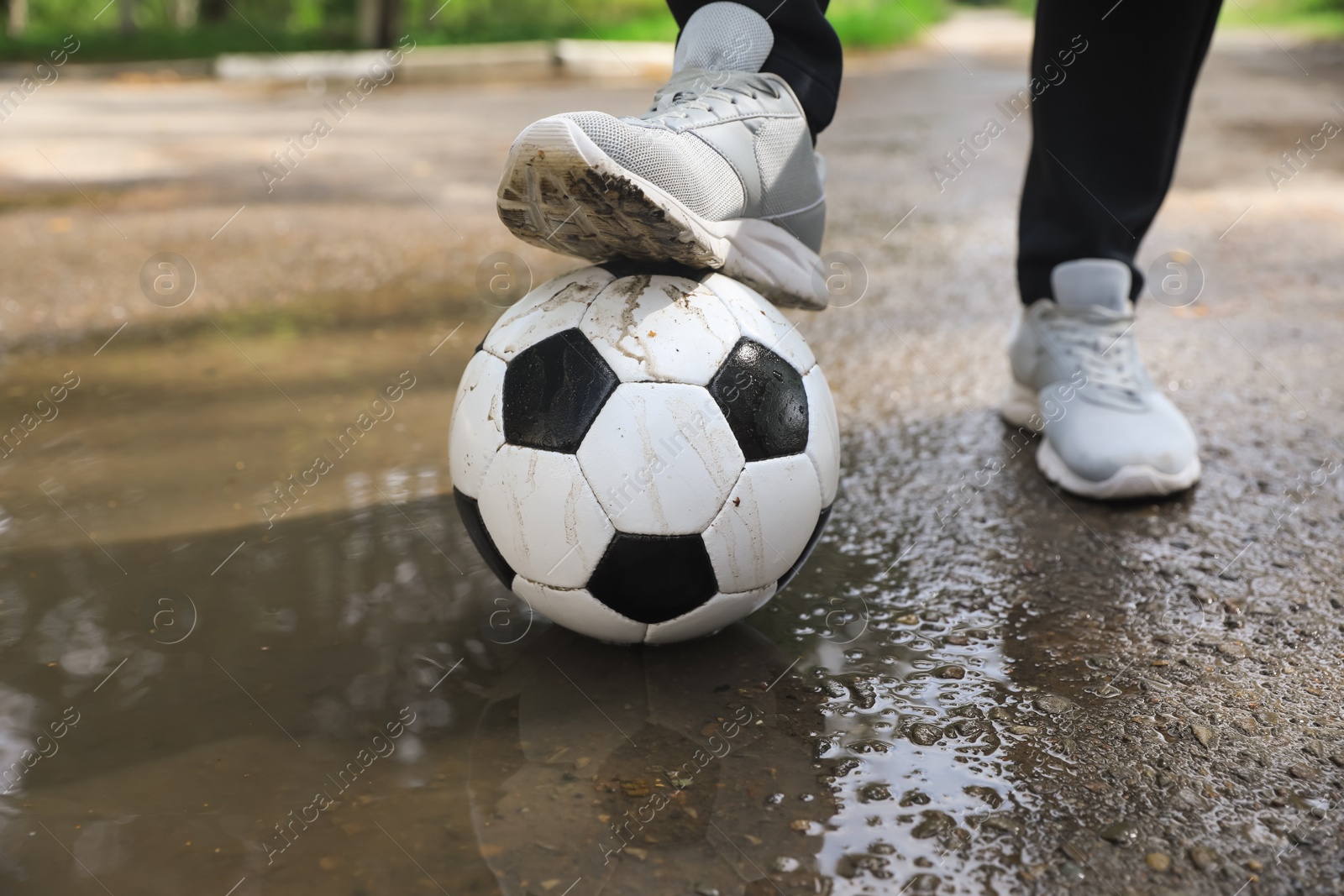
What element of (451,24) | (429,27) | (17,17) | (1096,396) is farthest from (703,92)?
(17,17)

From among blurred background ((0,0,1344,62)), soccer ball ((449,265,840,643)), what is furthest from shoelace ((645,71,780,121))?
blurred background ((0,0,1344,62))

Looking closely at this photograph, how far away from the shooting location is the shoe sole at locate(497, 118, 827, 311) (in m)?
1.54

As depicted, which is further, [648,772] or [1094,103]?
[1094,103]

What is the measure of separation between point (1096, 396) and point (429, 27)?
17805 mm

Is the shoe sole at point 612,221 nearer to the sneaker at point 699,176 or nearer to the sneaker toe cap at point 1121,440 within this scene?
the sneaker at point 699,176

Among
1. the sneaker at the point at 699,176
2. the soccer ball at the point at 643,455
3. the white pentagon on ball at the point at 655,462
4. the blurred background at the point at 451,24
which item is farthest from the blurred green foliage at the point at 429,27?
the white pentagon on ball at the point at 655,462

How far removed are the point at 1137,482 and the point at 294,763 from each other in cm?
171

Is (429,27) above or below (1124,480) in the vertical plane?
below

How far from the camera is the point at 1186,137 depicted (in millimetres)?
6840

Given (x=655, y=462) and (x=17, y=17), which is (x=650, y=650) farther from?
(x=17, y=17)

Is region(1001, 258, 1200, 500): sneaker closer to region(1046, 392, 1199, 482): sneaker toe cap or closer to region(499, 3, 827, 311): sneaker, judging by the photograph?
region(1046, 392, 1199, 482): sneaker toe cap

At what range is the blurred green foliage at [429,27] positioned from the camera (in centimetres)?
1375

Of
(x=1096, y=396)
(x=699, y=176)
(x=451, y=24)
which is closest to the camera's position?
(x=699, y=176)

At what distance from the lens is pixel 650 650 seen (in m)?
1.81
